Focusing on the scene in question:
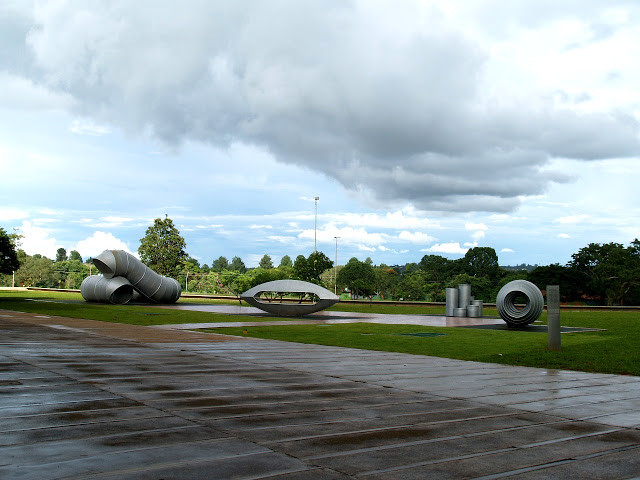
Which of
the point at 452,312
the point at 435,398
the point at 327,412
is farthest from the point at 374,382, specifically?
the point at 452,312

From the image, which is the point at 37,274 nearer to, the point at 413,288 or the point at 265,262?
the point at 265,262

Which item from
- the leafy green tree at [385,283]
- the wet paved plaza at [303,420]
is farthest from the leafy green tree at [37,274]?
the wet paved plaza at [303,420]

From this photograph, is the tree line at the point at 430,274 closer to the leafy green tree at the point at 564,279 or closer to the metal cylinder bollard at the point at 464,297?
the leafy green tree at the point at 564,279

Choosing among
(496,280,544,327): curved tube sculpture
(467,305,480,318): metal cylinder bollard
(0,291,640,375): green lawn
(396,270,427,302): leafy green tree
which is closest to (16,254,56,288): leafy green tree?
(396,270,427,302): leafy green tree

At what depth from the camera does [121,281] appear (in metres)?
43.4

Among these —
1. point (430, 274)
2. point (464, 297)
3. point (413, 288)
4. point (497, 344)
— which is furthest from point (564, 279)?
point (497, 344)

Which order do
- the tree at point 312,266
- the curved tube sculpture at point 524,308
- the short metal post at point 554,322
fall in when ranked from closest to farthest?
1. the short metal post at point 554,322
2. the curved tube sculpture at point 524,308
3. the tree at point 312,266

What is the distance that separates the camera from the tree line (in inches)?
2557

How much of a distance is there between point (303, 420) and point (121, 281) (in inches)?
1565

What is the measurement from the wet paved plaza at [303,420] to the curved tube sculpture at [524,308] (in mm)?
15718

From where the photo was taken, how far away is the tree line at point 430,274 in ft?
213

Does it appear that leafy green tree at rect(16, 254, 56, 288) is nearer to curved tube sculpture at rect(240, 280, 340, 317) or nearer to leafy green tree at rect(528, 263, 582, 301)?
leafy green tree at rect(528, 263, 582, 301)

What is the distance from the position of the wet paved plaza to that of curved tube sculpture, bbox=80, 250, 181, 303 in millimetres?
32627

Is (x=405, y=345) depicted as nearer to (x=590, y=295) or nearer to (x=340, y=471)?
(x=340, y=471)
